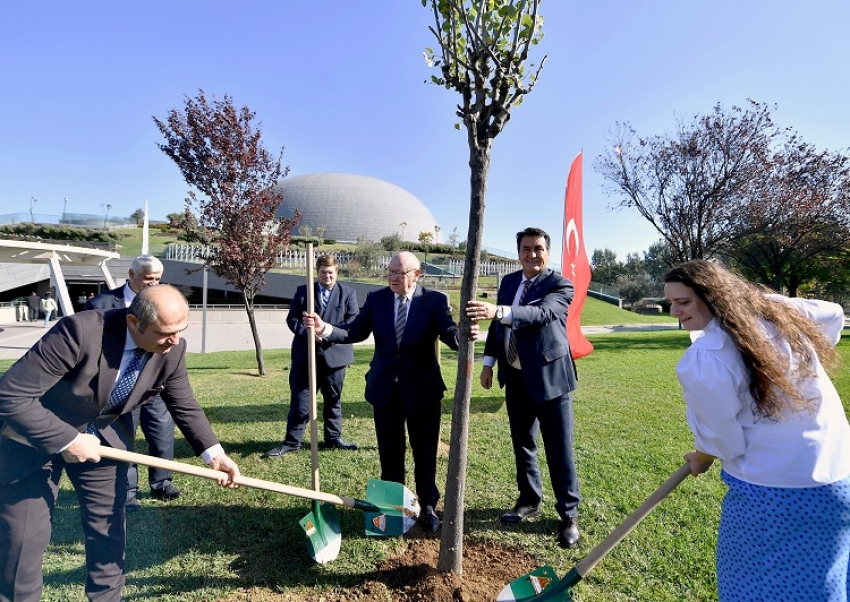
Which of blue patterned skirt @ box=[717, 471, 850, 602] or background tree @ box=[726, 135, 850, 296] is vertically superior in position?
background tree @ box=[726, 135, 850, 296]

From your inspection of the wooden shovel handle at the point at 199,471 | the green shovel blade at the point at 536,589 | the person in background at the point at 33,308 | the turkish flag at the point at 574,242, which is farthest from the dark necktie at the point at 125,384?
the person in background at the point at 33,308

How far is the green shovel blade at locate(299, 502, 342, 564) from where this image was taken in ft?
9.50

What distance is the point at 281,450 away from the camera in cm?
486

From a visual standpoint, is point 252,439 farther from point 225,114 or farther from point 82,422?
point 225,114

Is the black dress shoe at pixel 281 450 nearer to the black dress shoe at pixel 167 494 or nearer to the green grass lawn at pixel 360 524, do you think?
the green grass lawn at pixel 360 524

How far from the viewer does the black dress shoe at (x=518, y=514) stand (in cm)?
346

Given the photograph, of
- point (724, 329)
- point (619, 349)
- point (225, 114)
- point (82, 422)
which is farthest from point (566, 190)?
point (619, 349)

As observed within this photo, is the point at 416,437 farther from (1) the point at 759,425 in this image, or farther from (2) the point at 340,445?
(1) the point at 759,425

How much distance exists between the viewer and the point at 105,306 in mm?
4008

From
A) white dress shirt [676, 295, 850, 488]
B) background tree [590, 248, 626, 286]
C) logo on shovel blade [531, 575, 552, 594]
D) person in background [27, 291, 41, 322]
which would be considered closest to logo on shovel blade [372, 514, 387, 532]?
logo on shovel blade [531, 575, 552, 594]

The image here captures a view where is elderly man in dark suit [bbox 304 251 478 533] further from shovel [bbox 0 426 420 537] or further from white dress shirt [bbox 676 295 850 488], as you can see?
white dress shirt [bbox 676 295 850 488]

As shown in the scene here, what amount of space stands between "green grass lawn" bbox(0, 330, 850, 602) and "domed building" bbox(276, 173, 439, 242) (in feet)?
262

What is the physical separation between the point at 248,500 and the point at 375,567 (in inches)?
55.9

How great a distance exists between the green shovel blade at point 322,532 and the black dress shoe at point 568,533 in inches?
59.5
